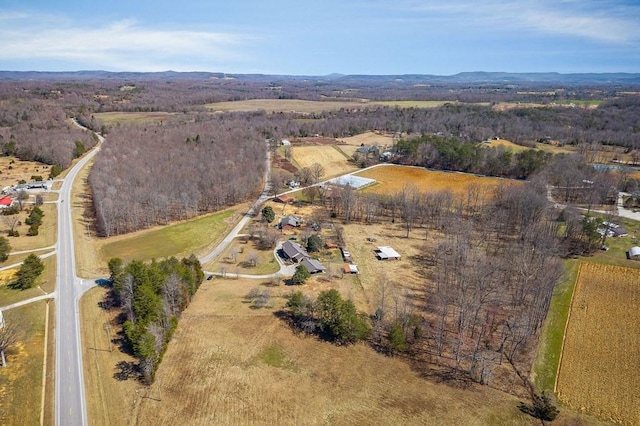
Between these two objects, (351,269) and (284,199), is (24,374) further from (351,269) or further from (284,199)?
(284,199)

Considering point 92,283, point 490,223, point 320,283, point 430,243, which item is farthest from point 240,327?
point 490,223

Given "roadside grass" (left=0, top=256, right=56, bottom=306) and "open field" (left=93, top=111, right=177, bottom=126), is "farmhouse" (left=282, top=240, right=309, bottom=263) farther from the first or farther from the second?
"open field" (left=93, top=111, right=177, bottom=126)

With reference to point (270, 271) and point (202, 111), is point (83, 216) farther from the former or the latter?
point (202, 111)

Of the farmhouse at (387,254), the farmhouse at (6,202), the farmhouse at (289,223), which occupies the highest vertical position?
the farmhouse at (6,202)

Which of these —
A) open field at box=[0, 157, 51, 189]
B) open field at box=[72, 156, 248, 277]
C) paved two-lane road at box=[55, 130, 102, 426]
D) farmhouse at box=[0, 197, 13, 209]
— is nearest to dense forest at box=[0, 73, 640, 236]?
open field at box=[72, 156, 248, 277]

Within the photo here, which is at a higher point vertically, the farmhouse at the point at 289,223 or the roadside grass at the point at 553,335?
the farmhouse at the point at 289,223

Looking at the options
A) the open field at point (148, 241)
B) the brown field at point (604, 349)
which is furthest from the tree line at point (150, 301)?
→ the brown field at point (604, 349)

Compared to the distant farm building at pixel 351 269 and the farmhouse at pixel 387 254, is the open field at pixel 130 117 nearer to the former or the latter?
the farmhouse at pixel 387 254
